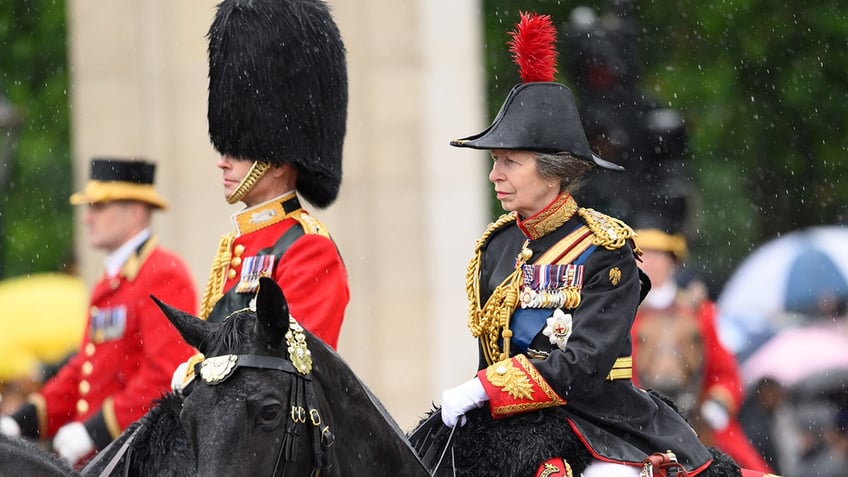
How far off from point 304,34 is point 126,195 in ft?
6.59

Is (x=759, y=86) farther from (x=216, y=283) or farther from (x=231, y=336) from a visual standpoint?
(x=231, y=336)

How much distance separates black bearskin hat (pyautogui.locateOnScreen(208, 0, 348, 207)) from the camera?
727cm

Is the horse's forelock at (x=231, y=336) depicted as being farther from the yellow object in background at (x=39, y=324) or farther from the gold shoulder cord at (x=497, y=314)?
the yellow object in background at (x=39, y=324)

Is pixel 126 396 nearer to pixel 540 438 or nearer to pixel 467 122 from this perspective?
pixel 540 438

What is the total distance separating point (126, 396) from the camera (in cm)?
816

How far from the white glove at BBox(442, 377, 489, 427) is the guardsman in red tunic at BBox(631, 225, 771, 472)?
5.49m

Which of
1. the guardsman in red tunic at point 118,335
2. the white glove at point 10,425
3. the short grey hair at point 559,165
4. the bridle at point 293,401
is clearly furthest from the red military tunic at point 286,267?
the white glove at point 10,425

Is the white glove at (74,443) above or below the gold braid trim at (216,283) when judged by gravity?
below

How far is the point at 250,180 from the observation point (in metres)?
7.05

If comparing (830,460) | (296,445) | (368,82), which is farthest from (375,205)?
(296,445)

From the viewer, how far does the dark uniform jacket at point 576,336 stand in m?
5.93

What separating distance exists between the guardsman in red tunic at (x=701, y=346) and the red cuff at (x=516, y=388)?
5510 millimetres

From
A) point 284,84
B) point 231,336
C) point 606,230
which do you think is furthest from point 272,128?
point 231,336

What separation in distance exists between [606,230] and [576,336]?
15.3 inches
